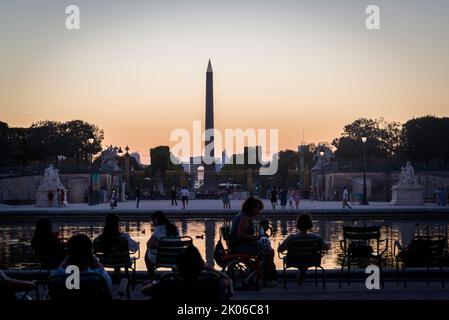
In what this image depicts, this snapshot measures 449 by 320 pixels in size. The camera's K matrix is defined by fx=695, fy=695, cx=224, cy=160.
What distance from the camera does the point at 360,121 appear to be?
97.7 meters

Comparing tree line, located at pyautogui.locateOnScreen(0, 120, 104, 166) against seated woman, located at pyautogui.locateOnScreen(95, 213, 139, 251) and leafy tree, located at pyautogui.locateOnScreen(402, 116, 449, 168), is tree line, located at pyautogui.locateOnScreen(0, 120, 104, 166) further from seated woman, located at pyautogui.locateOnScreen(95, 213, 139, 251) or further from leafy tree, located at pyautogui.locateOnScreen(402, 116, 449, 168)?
seated woman, located at pyautogui.locateOnScreen(95, 213, 139, 251)

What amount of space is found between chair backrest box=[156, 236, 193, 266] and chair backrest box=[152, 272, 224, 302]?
354 cm

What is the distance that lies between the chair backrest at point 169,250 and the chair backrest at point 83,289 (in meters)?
3.06

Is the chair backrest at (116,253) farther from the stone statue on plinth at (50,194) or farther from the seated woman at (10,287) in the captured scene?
the stone statue on plinth at (50,194)

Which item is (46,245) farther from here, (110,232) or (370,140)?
(370,140)

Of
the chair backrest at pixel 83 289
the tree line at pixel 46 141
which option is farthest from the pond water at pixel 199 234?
the tree line at pixel 46 141

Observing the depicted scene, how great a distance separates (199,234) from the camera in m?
20.3

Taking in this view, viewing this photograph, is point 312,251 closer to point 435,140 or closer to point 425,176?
point 425,176

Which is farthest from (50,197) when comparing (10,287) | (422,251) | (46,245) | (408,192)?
(10,287)

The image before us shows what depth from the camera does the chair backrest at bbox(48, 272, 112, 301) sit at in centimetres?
548

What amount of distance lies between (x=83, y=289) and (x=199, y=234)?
47.8 feet

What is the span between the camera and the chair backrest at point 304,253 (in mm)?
9281

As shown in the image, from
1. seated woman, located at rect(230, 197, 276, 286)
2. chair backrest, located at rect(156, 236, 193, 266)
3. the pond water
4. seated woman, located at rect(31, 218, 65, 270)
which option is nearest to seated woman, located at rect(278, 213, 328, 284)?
seated woman, located at rect(230, 197, 276, 286)
